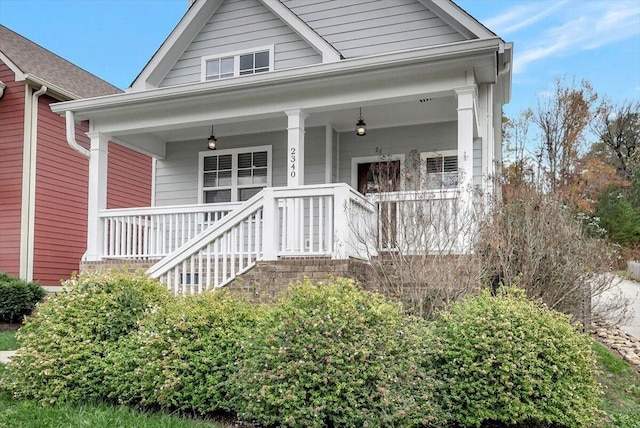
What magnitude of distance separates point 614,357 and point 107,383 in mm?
6122

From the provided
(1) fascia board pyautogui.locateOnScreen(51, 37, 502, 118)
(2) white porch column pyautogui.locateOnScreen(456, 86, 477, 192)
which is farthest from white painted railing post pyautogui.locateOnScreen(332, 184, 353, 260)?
(1) fascia board pyautogui.locateOnScreen(51, 37, 502, 118)

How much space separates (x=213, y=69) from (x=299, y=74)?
415 cm

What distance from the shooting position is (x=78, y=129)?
1468cm

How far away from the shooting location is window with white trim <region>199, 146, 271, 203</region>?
1080cm

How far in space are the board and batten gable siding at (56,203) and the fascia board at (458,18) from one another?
9299 mm

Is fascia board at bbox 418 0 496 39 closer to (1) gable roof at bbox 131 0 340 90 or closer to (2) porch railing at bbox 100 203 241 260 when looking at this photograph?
(1) gable roof at bbox 131 0 340 90

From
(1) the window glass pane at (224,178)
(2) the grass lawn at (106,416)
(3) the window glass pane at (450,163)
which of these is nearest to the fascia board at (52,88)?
(1) the window glass pane at (224,178)

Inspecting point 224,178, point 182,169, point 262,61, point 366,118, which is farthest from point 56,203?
point 366,118

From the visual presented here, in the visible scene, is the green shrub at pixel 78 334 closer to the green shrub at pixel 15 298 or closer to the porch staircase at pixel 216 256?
the porch staircase at pixel 216 256

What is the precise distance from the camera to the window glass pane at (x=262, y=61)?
11.0 m

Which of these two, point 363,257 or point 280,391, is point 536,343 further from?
point 363,257

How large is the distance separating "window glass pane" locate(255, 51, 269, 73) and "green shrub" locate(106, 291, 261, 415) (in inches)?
275

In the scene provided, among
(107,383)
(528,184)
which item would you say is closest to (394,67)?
(528,184)

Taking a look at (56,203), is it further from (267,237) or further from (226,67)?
(267,237)
